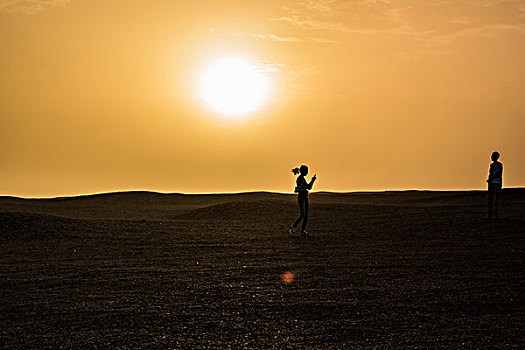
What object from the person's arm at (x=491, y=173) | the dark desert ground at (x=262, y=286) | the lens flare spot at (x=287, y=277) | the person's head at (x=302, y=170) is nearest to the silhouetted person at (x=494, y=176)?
the person's arm at (x=491, y=173)

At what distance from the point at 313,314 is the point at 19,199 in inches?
2005

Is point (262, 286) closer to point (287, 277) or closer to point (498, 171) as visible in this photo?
point (287, 277)

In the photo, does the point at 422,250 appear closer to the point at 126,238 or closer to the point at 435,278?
the point at 435,278

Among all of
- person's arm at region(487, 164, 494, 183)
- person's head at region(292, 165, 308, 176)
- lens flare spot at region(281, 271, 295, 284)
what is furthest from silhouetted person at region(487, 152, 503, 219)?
lens flare spot at region(281, 271, 295, 284)

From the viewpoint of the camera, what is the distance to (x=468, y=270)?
15508mm

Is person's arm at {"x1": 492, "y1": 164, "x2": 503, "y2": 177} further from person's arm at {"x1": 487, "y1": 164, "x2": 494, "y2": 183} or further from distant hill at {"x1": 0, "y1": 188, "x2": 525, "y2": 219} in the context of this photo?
distant hill at {"x1": 0, "y1": 188, "x2": 525, "y2": 219}

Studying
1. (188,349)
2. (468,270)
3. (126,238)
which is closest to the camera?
(188,349)

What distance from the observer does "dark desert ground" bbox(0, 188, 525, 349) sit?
10.0 meters

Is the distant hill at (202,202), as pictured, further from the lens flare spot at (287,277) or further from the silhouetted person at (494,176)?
the lens flare spot at (287,277)

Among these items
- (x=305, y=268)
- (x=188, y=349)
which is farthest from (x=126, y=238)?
(x=188, y=349)

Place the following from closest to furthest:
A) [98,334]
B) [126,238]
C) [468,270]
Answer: [98,334]
[468,270]
[126,238]

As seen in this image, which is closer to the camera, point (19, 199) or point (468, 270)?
point (468, 270)

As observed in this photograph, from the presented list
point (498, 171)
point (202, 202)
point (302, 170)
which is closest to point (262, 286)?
point (302, 170)

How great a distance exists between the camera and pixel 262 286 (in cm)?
1358
